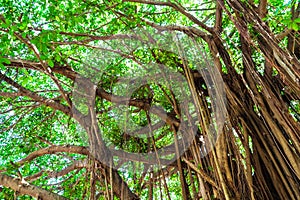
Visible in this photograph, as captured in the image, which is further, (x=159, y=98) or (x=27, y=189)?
(x=159, y=98)

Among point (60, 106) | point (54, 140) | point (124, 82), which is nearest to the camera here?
point (60, 106)

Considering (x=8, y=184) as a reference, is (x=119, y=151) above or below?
above

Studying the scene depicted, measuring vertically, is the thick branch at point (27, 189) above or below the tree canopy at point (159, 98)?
below

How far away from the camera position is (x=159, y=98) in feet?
8.07

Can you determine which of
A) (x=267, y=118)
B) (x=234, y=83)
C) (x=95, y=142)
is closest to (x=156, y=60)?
(x=234, y=83)

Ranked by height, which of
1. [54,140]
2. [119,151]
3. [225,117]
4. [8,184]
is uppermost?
[54,140]

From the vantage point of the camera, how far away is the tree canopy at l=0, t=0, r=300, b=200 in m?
1.58

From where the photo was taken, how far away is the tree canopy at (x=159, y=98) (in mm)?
1576

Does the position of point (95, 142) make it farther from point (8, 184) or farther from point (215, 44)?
point (215, 44)

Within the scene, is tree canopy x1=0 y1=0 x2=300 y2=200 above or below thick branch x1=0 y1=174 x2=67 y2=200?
above

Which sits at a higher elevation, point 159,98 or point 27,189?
point 159,98

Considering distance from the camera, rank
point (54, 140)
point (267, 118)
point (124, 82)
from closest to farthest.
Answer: point (267, 118) < point (124, 82) < point (54, 140)

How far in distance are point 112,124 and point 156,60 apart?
0.67 m

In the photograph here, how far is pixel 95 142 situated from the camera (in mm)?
1872
